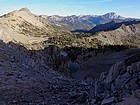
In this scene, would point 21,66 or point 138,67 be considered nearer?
point 138,67

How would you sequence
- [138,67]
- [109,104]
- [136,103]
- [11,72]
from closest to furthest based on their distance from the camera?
[136,103], [109,104], [138,67], [11,72]

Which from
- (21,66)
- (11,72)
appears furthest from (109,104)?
(21,66)

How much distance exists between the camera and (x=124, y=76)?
67.9 feet

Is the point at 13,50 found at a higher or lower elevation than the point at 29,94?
higher

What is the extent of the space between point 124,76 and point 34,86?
10.5m

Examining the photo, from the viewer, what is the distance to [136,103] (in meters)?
14.9

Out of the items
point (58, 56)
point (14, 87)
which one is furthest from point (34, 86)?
point (58, 56)

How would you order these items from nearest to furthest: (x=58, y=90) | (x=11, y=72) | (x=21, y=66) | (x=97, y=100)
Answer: (x=97, y=100), (x=58, y=90), (x=11, y=72), (x=21, y=66)

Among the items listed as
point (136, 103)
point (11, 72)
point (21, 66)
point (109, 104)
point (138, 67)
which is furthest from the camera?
point (21, 66)

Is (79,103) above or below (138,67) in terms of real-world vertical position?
below

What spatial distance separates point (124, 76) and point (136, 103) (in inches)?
231

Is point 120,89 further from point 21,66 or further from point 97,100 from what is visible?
point 21,66

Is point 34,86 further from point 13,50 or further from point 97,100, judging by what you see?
point 13,50

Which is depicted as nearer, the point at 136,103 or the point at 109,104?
the point at 136,103
